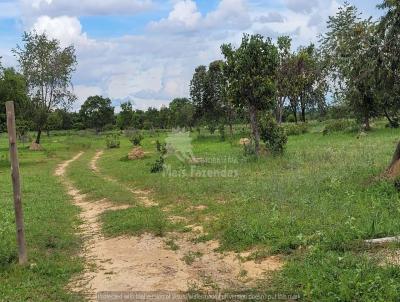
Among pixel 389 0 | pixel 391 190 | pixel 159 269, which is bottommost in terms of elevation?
pixel 159 269

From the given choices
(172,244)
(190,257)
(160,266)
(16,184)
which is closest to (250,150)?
(172,244)

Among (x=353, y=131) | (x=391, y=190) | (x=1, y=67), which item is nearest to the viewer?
(x=391, y=190)

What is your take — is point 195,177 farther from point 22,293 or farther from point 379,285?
point 379,285

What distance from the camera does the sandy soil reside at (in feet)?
23.9

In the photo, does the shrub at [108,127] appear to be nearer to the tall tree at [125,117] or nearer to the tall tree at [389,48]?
the tall tree at [125,117]

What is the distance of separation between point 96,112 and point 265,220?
7943 cm

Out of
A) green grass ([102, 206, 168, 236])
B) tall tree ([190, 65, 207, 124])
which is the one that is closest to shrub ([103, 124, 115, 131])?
tall tree ([190, 65, 207, 124])

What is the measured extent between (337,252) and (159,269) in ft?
9.82

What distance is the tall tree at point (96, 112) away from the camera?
283 feet

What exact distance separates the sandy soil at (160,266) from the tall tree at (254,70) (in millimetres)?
12146

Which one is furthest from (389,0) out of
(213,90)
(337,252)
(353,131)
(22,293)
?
Answer: (213,90)

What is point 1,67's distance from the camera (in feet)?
107

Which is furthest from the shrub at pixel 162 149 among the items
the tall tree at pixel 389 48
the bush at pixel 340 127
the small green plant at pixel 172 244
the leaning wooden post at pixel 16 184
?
the leaning wooden post at pixel 16 184

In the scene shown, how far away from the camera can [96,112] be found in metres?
86.2
